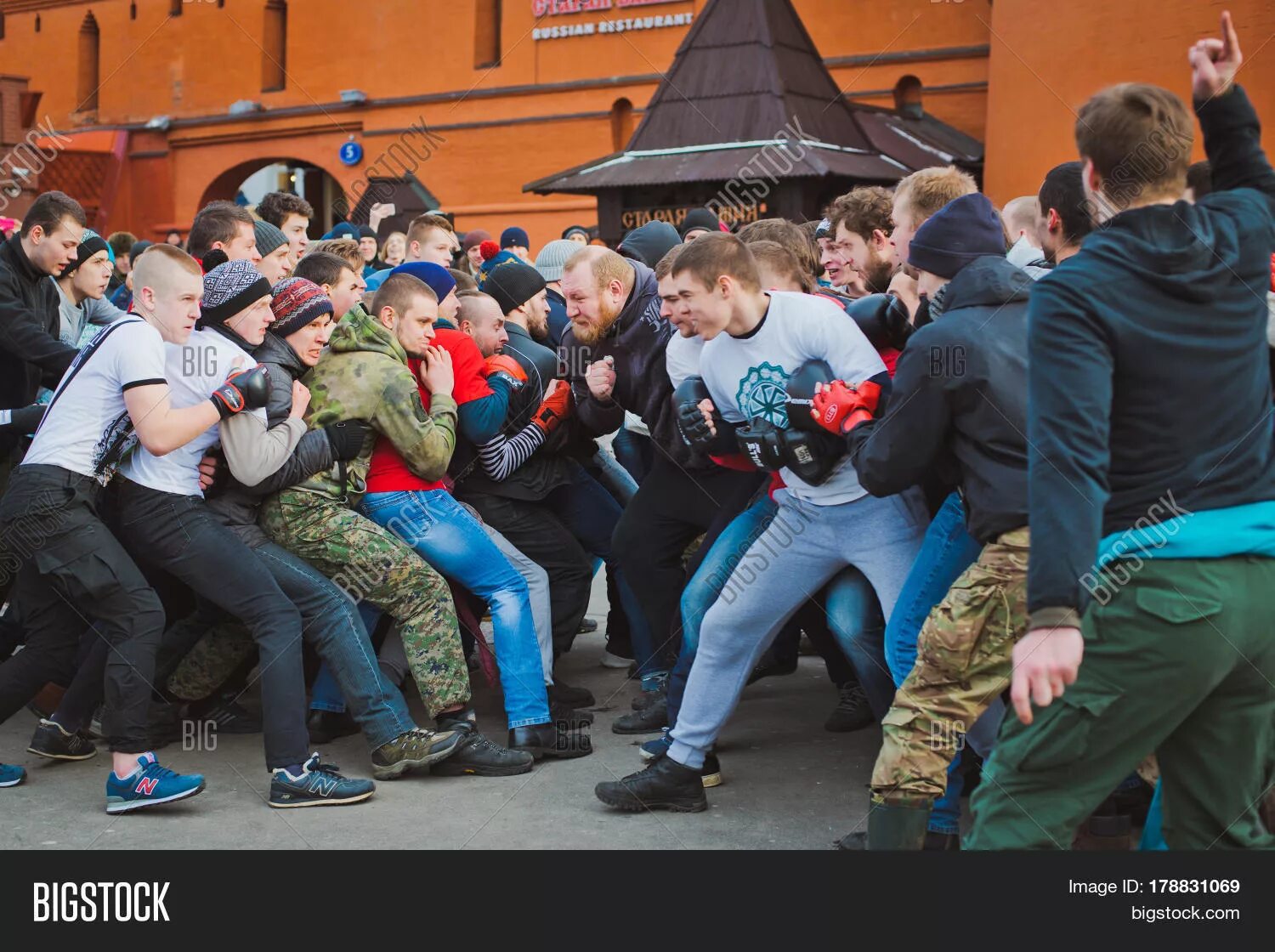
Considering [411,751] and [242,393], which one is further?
[411,751]

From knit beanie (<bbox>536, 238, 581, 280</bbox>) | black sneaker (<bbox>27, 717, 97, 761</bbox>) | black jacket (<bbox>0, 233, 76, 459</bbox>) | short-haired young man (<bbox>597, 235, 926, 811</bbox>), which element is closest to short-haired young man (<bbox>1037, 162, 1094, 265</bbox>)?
short-haired young man (<bbox>597, 235, 926, 811</bbox>)

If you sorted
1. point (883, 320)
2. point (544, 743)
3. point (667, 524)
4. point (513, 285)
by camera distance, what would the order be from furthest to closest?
point (513, 285)
point (667, 524)
point (544, 743)
point (883, 320)

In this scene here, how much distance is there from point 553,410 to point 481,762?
156 centimetres

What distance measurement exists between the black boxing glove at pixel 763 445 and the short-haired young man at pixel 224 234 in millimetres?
3023

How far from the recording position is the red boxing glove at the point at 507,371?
5.79m

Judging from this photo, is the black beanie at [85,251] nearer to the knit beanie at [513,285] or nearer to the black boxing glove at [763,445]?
the knit beanie at [513,285]

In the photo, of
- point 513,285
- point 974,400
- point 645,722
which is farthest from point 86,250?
point 974,400

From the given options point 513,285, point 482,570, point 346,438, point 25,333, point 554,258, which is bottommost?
point 482,570

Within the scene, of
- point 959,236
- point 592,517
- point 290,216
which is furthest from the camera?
point 290,216

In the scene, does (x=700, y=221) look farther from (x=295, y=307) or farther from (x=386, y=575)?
(x=386, y=575)

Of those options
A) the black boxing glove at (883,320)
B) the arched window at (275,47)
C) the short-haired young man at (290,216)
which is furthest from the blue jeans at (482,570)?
the arched window at (275,47)

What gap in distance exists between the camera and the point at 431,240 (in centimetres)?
789

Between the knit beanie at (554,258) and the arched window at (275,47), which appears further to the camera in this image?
the arched window at (275,47)

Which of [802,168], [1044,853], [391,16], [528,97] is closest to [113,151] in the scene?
[391,16]
